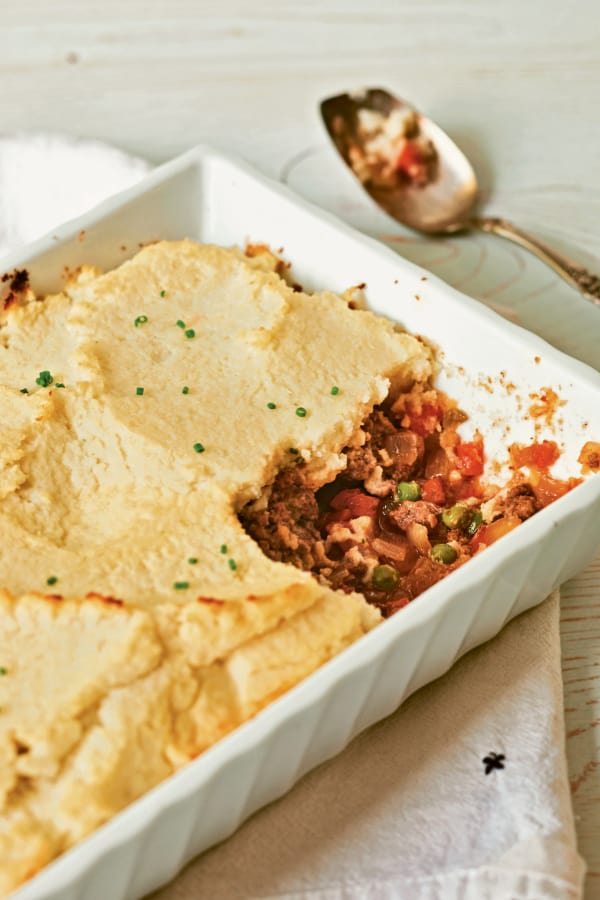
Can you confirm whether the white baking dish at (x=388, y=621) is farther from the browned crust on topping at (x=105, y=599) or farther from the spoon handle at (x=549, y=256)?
the spoon handle at (x=549, y=256)

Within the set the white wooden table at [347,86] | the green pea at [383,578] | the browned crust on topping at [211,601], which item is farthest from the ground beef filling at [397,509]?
the white wooden table at [347,86]

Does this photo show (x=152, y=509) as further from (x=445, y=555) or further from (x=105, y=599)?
(x=445, y=555)

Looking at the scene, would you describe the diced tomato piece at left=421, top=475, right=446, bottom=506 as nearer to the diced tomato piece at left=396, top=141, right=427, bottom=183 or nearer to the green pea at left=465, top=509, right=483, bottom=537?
the green pea at left=465, top=509, right=483, bottom=537

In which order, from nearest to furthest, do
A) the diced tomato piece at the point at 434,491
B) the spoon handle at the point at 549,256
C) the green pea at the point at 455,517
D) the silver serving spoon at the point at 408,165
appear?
the green pea at the point at 455,517
the diced tomato piece at the point at 434,491
the spoon handle at the point at 549,256
the silver serving spoon at the point at 408,165

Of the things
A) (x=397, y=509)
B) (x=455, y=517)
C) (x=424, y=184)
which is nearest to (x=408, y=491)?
(x=397, y=509)

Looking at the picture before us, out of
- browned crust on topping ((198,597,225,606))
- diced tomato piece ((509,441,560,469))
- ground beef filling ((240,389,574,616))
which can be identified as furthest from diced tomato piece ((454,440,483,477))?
browned crust on topping ((198,597,225,606))

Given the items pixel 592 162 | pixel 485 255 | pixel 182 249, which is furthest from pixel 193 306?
pixel 592 162

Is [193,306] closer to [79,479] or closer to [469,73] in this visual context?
[79,479]
